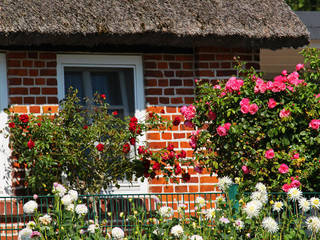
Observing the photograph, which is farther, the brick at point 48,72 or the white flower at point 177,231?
the brick at point 48,72

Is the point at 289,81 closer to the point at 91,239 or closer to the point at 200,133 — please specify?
the point at 200,133

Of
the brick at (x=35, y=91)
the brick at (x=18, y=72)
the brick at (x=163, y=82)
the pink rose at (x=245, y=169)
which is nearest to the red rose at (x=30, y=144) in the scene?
the brick at (x=35, y=91)

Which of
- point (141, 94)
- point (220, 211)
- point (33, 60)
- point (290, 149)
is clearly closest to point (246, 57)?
point (141, 94)

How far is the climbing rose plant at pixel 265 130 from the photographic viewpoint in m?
6.38

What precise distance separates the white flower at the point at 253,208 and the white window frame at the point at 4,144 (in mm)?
2981

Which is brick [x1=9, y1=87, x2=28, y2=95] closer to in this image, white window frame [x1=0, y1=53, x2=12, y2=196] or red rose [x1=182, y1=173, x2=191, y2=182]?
white window frame [x1=0, y1=53, x2=12, y2=196]

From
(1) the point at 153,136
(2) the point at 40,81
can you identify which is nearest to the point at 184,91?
(1) the point at 153,136

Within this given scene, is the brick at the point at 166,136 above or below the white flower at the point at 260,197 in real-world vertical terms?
above

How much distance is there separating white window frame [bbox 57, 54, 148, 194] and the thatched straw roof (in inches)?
7.2

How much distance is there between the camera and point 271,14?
Answer: 775cm

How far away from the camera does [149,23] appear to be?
23.4 ft

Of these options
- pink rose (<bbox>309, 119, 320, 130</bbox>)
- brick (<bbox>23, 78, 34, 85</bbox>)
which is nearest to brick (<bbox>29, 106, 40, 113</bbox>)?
brick (<bbox>23, 78, 34, 85</bbox>)

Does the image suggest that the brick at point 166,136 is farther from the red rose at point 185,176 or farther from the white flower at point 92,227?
the white flower at point 92,227

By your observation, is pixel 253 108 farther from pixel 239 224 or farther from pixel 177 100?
pixel 239 224
